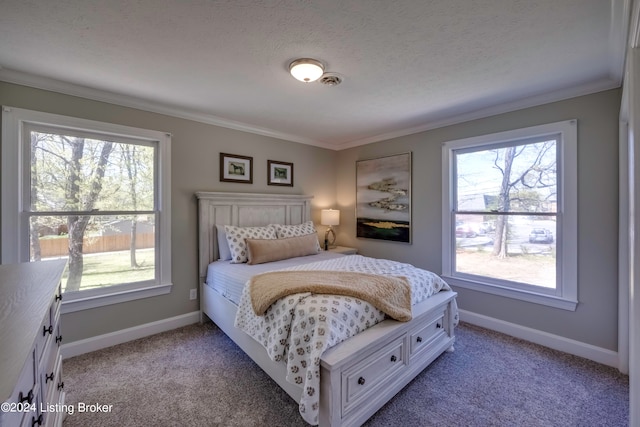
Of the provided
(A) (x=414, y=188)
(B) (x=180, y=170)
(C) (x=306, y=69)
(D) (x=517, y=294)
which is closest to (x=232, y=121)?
(B) (x=180, y=170)

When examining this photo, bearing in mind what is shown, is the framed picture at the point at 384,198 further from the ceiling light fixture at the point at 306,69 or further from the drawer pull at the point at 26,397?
the drawer pull at the point at 26,397

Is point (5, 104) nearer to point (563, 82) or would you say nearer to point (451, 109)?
point (451, 109)

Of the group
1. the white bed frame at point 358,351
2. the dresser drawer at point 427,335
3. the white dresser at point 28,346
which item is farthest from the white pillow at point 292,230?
the white dresser at point 28,346

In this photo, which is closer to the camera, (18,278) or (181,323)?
(18,278)

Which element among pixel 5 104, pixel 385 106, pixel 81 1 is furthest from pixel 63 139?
pixel 385 106

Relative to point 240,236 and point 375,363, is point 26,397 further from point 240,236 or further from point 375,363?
point 240,236

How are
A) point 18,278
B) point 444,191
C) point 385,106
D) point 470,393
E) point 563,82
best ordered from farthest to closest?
point 444,191 → point 385,106 → point 563,82 → point 470,393 → point 18,278

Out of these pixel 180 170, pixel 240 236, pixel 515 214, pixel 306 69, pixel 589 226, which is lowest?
pixel 240 236

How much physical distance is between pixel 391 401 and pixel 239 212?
2483 millimetres

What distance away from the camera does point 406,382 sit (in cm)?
192

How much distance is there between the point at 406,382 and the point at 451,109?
8.57ft

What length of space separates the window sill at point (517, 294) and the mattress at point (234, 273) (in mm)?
1576

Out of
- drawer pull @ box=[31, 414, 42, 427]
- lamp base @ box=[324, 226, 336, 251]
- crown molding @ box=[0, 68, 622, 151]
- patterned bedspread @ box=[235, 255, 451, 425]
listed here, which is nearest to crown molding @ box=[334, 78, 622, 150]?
crown molding @ box=[0, 68, 622, 151]

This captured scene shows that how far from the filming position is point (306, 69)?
198cm
